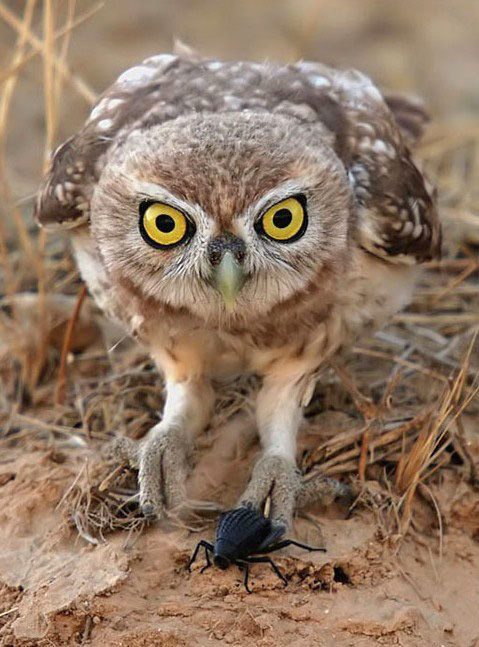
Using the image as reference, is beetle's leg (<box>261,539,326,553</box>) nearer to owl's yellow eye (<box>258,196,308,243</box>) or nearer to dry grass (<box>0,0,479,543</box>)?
dry grass (<box>0,0,479,543</box>)

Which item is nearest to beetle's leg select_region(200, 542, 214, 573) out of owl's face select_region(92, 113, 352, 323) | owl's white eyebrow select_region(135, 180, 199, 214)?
owl's face select_region(92, 113, 352, 323)

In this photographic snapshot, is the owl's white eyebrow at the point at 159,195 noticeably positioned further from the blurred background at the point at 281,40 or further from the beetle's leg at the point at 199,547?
the blurred background at the point at 281,40

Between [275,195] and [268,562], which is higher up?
[275,195]

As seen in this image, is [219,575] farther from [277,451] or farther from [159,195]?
[159,195]

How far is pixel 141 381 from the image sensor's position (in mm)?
4781

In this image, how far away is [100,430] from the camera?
15.0 ft

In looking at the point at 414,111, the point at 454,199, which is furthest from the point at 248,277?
the point at 454,199

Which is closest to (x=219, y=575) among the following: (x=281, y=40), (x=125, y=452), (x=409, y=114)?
(x=125, y=452)

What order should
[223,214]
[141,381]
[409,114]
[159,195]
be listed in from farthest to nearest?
[409,114], [141,381], [159,195], [223,214]

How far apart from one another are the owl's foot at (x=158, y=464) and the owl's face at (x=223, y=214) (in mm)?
611

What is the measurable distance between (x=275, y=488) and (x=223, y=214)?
1145mm

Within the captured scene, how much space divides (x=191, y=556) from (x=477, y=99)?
20.1ft

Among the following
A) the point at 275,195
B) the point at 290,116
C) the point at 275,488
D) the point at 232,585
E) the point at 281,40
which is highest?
the point at 281,40

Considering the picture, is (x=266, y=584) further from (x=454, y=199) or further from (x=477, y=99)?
(x=477, y=99)
